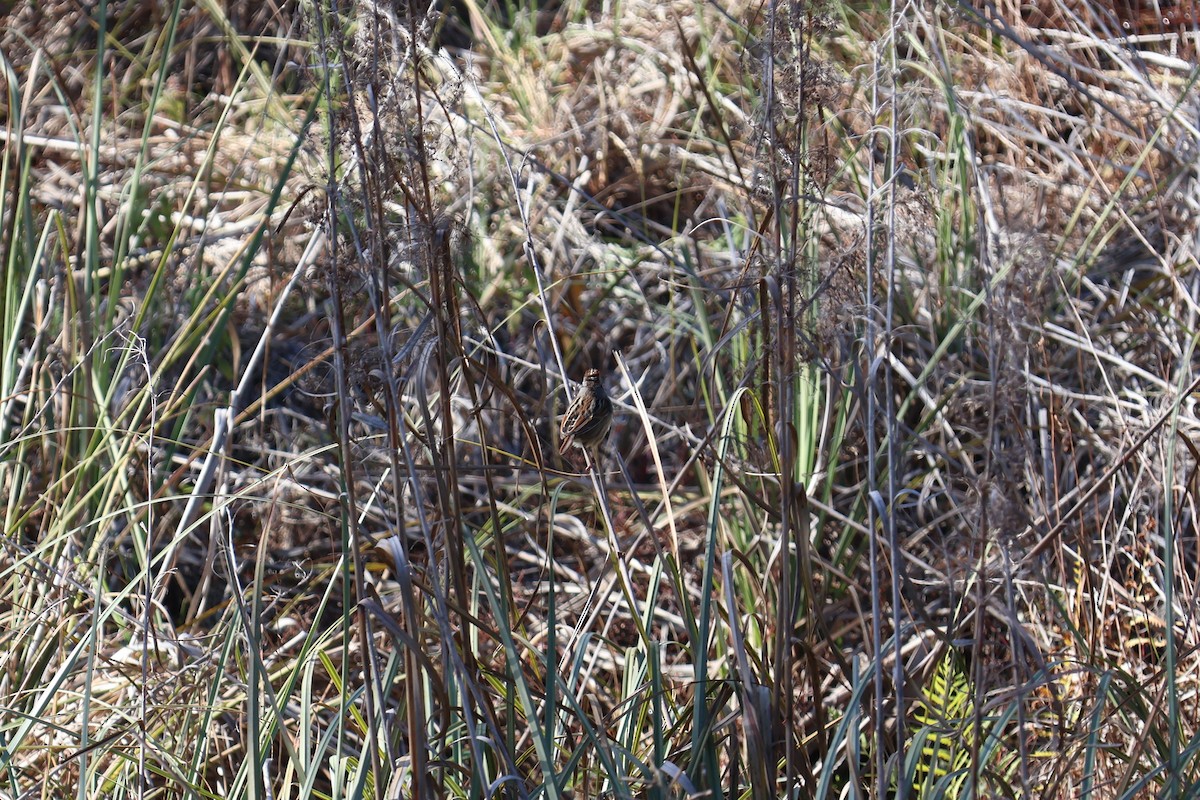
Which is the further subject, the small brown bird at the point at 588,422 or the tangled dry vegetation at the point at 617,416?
the small brown bird at the point at 588,422

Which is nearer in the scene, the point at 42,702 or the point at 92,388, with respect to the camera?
the point at 42,702

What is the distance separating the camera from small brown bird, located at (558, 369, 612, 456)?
2236mm

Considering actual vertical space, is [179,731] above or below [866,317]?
below

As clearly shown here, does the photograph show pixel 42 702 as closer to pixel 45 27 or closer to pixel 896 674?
pixel 896 674

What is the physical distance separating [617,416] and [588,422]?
4.15 feet

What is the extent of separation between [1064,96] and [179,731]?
11.8 ft

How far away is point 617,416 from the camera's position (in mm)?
3535

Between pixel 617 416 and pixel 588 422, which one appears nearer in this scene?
pixel 588 422

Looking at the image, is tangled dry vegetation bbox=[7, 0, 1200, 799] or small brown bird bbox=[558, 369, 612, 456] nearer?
tangled dry vegetation bbox=[7, 0, 1200, 799]

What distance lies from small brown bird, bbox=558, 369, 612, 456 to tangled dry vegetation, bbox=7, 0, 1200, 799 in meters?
0.20

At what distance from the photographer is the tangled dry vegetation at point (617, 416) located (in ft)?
4.98

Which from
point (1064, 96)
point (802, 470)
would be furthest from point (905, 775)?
point (1064, 96)

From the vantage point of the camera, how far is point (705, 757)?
64.0 inches

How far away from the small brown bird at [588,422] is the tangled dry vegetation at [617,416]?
7.8 inches
